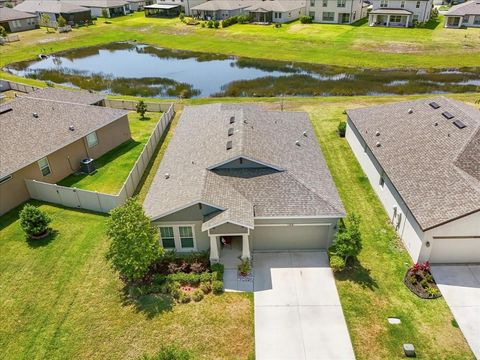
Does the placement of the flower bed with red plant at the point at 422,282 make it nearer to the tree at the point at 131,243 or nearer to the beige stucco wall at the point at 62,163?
the tree at the point at 131,243

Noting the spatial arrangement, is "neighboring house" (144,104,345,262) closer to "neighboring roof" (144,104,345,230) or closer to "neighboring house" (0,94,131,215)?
"neighboring roof" (144,104,345,230)

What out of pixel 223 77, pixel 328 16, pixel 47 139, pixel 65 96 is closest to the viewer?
pixel 47 139

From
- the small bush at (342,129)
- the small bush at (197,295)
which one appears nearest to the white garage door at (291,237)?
the small bush at (197,295)

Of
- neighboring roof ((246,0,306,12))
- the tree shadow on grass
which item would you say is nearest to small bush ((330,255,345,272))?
the tree shadow on grass

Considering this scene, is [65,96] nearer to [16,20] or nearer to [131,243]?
[131,243]

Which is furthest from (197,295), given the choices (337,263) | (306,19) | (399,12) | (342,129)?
(306,19)
